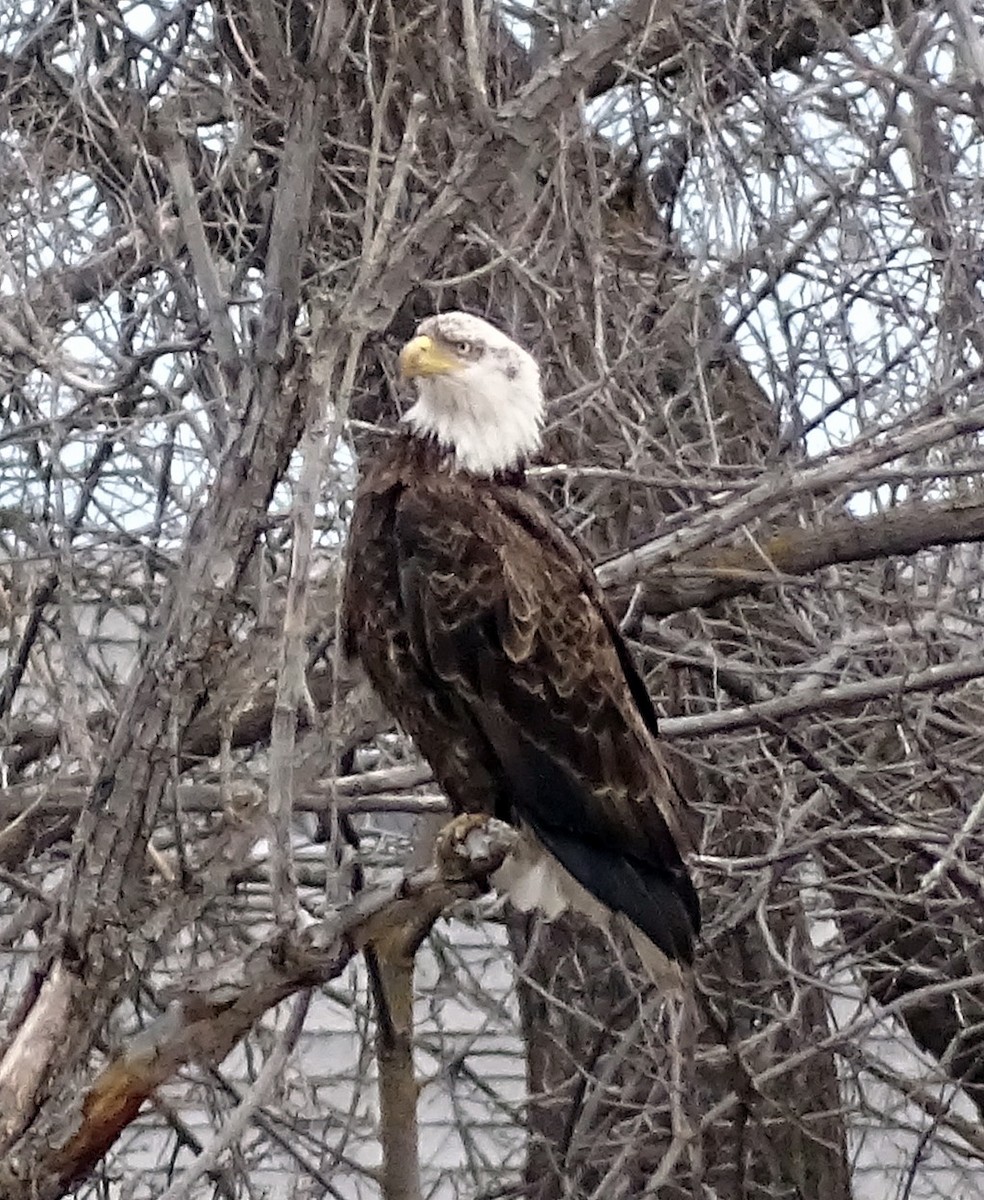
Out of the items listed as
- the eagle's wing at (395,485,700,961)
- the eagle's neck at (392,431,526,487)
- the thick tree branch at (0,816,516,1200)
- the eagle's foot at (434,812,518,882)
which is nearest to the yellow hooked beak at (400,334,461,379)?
the eagle's neck at (392,431,526,487)

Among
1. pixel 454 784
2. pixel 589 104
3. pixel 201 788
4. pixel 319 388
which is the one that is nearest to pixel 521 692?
pixel 454 784

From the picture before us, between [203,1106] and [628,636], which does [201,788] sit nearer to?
[628,636]

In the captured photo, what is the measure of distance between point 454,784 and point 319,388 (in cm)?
152

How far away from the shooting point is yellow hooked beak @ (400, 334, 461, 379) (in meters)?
4.10

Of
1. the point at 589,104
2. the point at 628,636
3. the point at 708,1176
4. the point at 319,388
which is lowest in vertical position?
the point at 708,1176

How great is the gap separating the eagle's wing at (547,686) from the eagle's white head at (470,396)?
0.16m

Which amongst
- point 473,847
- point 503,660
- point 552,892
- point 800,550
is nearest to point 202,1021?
point 473,847

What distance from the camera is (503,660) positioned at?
3.94m

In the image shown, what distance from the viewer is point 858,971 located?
576cm

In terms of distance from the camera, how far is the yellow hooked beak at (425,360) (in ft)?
13.4

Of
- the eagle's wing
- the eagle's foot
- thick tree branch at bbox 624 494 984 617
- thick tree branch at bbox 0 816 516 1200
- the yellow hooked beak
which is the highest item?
the yellow hooked beak

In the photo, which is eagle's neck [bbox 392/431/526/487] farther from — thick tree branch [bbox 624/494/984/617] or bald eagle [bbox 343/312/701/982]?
thick tree branch [bbox 624/494/984/617]

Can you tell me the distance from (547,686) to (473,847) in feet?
1.88

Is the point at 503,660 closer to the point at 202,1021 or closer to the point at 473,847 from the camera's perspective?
the point at 473,847
